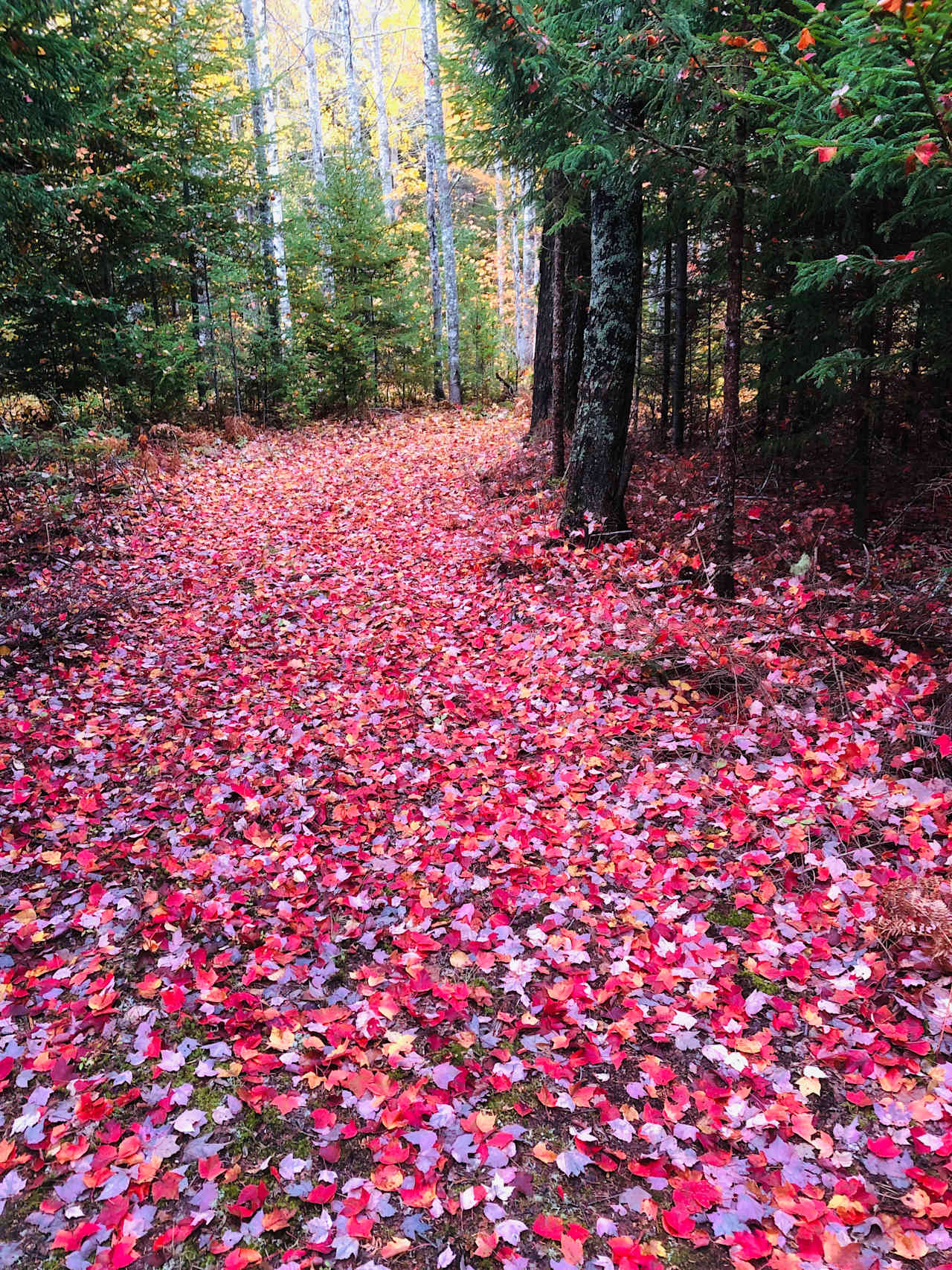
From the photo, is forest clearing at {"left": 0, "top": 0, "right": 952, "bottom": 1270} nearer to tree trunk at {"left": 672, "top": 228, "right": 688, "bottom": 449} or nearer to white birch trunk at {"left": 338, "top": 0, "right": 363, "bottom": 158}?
tree trunk at {"left": 672, "top": 228, "right": 688, "bottom": 449}

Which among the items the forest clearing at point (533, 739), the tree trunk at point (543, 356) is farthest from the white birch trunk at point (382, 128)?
the tree trunk at point (543, 356)

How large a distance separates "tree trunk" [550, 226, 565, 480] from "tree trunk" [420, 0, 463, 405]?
9396 millimetres

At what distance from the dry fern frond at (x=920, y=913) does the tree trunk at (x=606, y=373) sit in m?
5.03

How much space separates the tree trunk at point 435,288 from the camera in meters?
20.6

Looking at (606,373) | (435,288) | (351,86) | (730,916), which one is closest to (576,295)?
(606,373)

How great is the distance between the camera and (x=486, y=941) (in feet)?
12.0

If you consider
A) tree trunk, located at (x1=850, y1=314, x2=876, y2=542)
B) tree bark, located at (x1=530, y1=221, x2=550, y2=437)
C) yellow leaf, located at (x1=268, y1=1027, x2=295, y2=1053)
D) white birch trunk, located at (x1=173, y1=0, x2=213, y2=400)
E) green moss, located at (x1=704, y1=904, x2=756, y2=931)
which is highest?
white birch trunk, located at (x1=173, y1=0, x2=213, y2=400)

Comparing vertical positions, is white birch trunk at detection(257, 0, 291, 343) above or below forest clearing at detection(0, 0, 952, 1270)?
above

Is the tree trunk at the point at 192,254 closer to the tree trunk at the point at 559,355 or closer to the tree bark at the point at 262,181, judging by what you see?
the tree bark at the point at 262,181

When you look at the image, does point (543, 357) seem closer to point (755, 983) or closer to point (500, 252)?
point (755, 983)

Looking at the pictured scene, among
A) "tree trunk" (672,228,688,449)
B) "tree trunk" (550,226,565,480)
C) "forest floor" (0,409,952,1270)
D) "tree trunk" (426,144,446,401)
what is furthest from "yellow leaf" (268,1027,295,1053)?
"tree trunk" (426,144,446,401)

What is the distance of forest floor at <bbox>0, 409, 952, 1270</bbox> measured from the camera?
2.47 meters

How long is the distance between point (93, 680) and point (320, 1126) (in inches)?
184

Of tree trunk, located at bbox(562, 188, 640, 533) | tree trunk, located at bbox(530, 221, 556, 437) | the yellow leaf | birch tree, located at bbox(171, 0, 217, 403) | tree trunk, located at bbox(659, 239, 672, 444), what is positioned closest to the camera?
Answer: the yellow leaf
